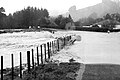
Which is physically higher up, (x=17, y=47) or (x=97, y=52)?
(x=97, y=52)

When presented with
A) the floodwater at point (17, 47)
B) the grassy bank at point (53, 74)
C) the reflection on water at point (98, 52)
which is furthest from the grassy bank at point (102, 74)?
the floodwater at point (17, 47)

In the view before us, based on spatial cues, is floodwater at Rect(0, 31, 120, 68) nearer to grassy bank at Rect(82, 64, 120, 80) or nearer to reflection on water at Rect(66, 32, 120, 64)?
reflection on water at Rect(66, 32, 120, 64)

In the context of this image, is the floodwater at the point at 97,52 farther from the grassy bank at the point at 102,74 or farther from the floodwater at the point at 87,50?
the grassy bank at the point at 102,74

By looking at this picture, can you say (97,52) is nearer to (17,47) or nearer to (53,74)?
(53,74)

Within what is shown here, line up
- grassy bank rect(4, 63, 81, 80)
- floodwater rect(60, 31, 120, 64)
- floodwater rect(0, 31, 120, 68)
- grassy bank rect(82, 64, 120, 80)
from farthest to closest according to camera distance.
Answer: floodwater rect(0, 31, 120, 68) < floodwater rect(60, 31, 120, 64) < grassy bank rect(4, 63, 81, 80) < grassy bank rect(82, 64, 120, 80)

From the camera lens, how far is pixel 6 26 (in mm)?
101938

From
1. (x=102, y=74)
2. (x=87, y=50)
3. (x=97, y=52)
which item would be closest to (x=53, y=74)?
(x=102, y=74)

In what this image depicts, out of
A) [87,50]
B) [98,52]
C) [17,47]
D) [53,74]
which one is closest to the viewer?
[53,74]

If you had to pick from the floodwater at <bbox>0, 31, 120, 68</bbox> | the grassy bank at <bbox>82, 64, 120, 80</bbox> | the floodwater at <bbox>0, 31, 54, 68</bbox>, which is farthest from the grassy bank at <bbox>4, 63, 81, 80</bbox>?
the floodwater at <bbox>0, 31, 54, 68</bbox>

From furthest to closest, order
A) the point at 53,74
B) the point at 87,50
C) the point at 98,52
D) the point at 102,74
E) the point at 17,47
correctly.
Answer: the point at 17,47 → the point at 87,50 → the point at 98,52 → the point at 53,74 → the point at 102,74

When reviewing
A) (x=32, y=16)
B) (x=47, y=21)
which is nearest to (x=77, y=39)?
(x=47, y=21)

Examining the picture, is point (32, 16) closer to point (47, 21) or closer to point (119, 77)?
point (47, 21)

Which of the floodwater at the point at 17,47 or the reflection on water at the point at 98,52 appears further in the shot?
the floodwater at the point at 17,47

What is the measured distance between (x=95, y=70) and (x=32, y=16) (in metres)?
Result: 98.7
